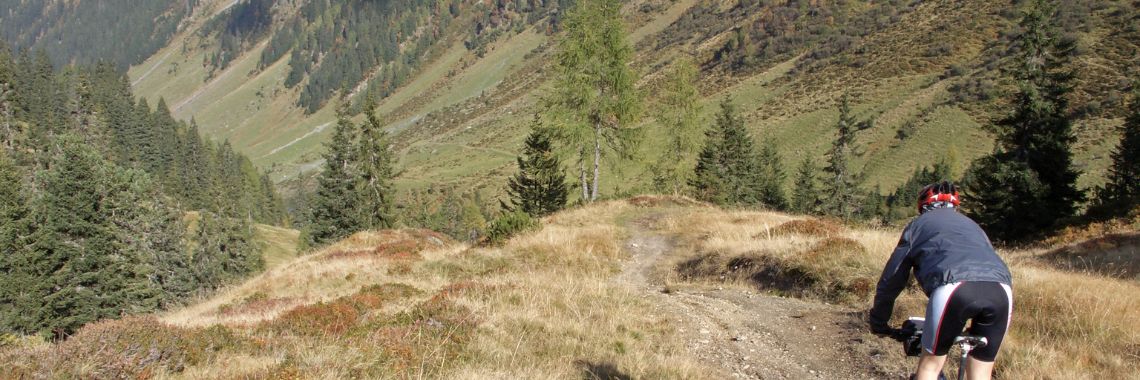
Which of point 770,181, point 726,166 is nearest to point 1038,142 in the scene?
point 726,166

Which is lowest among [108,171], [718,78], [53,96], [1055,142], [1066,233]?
[1066,233]

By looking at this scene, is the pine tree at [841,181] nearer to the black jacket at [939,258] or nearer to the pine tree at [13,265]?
the black jacket at [939,258]

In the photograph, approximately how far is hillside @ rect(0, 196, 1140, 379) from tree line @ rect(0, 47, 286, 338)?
3.81 meters

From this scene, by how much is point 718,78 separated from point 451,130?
82589mm

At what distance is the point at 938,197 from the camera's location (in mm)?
4414

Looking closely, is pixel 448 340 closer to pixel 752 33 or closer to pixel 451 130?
pixel 752 33

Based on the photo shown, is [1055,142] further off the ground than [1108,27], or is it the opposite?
[1108,27]

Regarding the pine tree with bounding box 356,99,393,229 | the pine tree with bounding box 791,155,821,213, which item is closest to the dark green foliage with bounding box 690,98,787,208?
the pine tree with bounding box 791,155,821,213

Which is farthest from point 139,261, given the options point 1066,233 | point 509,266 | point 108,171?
point 1066,233

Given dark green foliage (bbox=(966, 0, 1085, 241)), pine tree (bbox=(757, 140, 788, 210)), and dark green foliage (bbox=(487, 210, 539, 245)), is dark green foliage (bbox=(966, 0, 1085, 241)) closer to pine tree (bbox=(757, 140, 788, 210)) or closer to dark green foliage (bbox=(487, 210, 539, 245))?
dark green foliage (bbox=(487, 210, 539, 245))

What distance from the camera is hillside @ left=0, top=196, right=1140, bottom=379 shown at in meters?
5.90

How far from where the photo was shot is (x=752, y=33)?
494 feet

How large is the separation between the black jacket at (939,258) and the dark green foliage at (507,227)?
50.6 ft

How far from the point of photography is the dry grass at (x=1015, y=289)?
632cm
